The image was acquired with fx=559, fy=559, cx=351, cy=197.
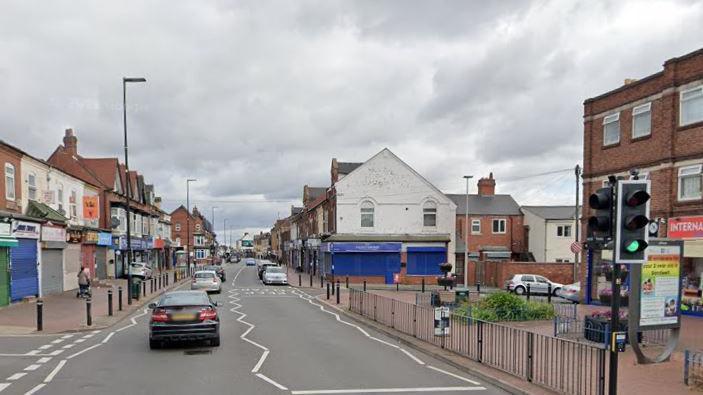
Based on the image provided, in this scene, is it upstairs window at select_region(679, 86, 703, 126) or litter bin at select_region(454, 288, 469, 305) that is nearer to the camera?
upstairs window at select_region(679, 86, 703, 126)

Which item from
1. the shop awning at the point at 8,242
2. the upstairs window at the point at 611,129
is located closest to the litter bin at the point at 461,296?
the upstairs window at the point at 611,129

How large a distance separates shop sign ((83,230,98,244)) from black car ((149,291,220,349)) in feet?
78.7

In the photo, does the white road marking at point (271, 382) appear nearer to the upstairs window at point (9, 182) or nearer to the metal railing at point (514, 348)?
the metal railing at point (514, 348)

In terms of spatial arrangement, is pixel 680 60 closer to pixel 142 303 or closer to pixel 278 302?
pixel 278 302

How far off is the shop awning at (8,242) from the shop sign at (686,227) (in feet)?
86.7

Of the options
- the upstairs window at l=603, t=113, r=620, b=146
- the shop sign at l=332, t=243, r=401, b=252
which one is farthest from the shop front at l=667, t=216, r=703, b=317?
the shop sign at l=332, t=243, r=401, b=252

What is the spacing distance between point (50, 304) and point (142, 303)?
3995mm

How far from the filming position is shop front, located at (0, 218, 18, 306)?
22.2 metres

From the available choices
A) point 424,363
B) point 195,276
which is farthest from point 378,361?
point 195,276

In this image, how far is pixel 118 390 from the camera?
31.9 feet

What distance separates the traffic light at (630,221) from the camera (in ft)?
24.3

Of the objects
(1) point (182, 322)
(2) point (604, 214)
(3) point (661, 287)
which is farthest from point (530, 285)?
(2) point (604, 214)

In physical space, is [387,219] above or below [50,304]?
above

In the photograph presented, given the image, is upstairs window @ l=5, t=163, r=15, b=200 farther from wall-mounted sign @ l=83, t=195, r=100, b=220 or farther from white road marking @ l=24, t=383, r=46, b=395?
white road marking @ l=24, t=383, r=46, b=395
